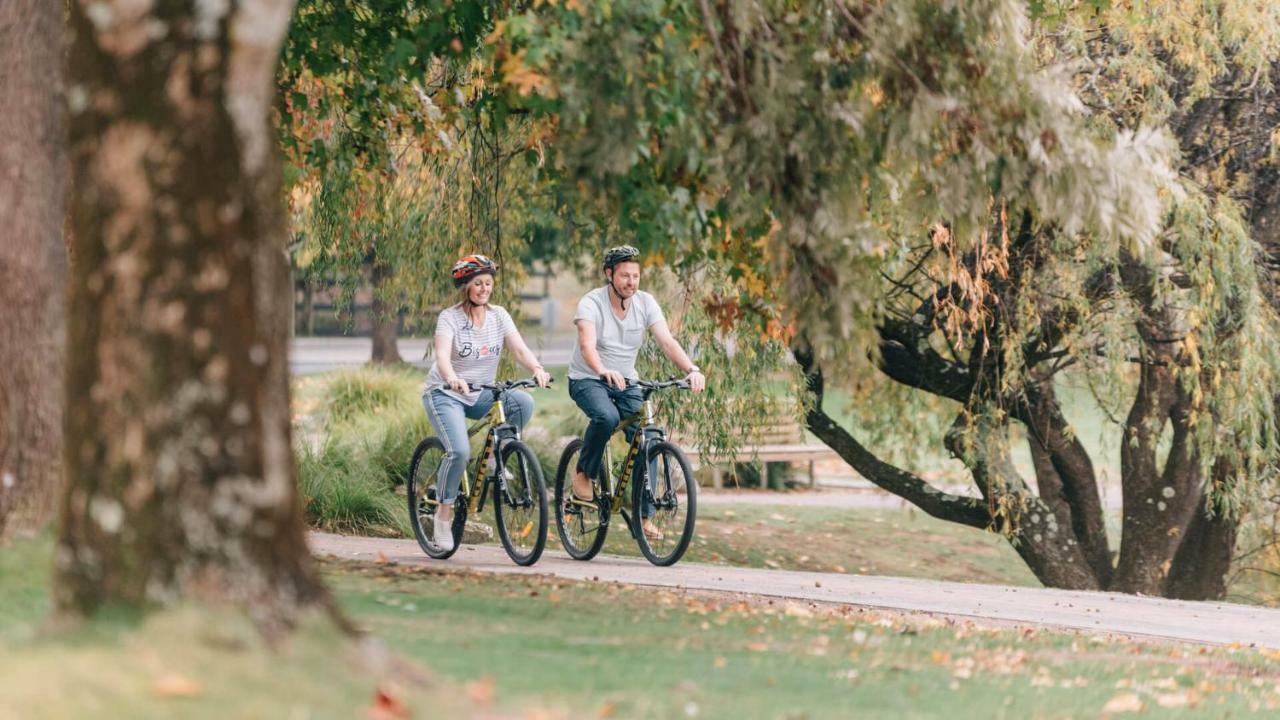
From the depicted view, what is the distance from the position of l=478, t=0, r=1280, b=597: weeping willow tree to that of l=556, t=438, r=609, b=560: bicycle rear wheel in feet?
4.86

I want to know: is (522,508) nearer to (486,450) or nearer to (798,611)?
(486,450)

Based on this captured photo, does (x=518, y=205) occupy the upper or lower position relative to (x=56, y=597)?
upper

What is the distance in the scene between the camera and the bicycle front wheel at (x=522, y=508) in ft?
32.7

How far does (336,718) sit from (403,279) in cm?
1045

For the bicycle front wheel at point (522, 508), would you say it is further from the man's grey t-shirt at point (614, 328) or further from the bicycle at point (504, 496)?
the man's grey t-shirt at point (614, 328)

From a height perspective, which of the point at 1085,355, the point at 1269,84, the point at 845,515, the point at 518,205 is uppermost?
the point at 1269,84

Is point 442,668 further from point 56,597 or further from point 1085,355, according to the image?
point 1085,355

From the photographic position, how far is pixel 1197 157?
13719mm

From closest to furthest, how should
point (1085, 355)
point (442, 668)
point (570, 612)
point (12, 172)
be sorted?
point (442, 668), point (12, 172), point (570, 612), point (1085, 355)

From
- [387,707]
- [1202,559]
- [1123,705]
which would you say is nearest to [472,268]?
[1123,705]

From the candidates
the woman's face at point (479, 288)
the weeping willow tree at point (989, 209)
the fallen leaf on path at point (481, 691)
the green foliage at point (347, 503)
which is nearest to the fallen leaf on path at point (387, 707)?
the fallen leaf on path at point (481, 691)

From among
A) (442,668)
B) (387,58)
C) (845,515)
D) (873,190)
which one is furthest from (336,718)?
(845,515)

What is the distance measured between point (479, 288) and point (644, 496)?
1.61 metres

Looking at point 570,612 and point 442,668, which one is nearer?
point 442,668
